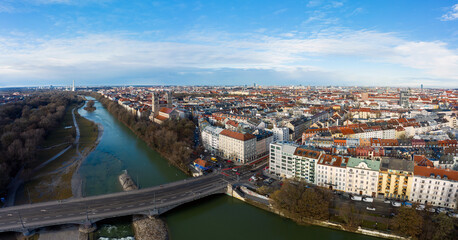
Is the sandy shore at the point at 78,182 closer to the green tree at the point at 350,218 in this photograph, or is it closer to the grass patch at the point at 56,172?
the grass patch at the point at 56,172

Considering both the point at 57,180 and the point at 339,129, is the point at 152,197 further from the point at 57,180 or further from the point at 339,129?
the point at 339,129

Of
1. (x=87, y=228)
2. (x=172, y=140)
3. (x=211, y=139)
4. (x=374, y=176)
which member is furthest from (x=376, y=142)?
(x=87, y=228)

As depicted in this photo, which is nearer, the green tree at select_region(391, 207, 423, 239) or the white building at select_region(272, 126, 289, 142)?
the green tree at select_region(391, 207, 423, 239)

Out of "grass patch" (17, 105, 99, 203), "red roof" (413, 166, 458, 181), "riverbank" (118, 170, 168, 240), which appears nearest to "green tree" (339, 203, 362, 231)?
"red roof" (413, 166, 458, 181)

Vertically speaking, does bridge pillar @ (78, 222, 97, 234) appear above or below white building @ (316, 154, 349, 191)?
below

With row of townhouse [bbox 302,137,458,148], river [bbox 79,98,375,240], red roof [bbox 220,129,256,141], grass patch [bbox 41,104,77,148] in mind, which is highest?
red roof [bbox 220,129,256,141]

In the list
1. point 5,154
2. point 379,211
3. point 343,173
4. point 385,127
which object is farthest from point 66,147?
point 385,127

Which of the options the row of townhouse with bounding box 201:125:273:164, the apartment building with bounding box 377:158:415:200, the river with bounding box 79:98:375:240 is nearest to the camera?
the river with bounding box 79:98:375:240

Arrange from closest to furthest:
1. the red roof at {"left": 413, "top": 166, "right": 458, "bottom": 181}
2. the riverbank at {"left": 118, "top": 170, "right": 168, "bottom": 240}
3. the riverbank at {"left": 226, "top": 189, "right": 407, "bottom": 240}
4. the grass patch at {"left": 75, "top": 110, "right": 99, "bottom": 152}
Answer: the riverbank at {"left": 226, "top": 189, "right": 407, "bottom": 240} → the riverbank at {"left": 118, "top": 170, "right": 168, "bottom": 240} → the red roof at {"left": 413, "top": 166, "right": 458, "bottom": 181} → the grass patch at {"left": 75, "top": 110, "right": 99, "bottom": 152}

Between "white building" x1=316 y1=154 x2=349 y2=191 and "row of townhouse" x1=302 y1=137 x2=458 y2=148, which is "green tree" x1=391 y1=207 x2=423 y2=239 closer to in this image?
"white building" x1=316 y1=154 x2=349 y2=191
